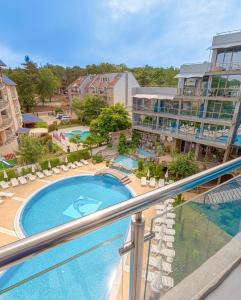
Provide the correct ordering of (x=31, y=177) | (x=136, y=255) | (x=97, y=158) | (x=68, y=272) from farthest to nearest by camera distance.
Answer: (x=97, y=158) → (x=31, y=177) → (x=68, y=272) → (x=136, y=255)

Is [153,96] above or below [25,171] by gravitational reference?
above

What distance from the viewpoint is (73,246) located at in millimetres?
1221

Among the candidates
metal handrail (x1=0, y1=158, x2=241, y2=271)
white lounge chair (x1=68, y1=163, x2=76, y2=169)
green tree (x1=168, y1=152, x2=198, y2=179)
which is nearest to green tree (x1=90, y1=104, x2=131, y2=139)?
white lounge chair (x1=68, y1=163, x2=76, y2=169)

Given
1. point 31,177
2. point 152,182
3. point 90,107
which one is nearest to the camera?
point 152,182

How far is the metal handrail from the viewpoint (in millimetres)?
678

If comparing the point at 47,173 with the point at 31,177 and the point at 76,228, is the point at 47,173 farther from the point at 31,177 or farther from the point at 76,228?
the point at 76,228

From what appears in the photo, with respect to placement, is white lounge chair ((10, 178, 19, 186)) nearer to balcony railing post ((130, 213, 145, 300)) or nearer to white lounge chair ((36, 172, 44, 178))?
white lounge chair ((36, 172, 44, 178))

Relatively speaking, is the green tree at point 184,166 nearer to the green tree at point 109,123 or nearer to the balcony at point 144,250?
the green tree at point 109,123

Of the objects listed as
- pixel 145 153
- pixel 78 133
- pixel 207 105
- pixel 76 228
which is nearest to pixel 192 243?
pixel 76 228

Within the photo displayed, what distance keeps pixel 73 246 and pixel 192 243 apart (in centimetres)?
120

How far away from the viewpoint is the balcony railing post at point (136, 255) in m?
1.07

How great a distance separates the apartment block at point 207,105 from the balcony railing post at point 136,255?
1332 cm

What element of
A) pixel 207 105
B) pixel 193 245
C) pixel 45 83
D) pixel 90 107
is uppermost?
pixel 45 83

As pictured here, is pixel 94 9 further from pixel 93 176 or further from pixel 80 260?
pixel 93 176
